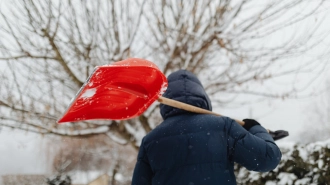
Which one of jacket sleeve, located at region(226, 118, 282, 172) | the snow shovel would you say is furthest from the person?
the snow shovel

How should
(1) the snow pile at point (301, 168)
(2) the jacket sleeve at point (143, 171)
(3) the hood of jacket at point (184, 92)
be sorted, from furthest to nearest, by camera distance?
(1) the snow pile at point (301, 168) < (2) the jacket sleeve at point (143, 171) < (3) the hood of jacket at point (184, 92)

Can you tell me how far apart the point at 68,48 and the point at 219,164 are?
4135mm

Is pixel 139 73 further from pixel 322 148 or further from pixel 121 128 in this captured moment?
pixel 121 128

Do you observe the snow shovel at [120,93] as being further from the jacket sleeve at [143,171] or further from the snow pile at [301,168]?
the snow pile at [301,168]

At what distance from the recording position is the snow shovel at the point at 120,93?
6.16 feet

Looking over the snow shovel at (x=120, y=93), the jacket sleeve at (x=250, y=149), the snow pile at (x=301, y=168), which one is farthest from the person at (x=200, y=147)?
the snow pile at (x=301, y=168)

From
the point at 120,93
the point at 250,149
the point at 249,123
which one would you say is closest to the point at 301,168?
the point at 249,123

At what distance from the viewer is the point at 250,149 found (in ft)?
5.93

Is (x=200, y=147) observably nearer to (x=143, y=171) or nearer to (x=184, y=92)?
(x=184, y=92)

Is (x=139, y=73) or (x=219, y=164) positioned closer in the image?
(x=219, y=164)

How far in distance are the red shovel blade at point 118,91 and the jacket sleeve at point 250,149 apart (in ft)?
1.46

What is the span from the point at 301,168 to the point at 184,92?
11.3 ft

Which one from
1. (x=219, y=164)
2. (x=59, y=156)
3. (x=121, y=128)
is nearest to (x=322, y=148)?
(x=121, y=128)

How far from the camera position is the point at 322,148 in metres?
4.72
